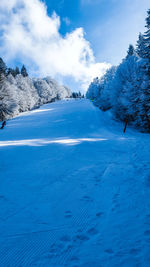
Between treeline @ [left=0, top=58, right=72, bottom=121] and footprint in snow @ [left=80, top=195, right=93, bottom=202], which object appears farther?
treeline @ [left=0, top=58, right=72, bottom=121]

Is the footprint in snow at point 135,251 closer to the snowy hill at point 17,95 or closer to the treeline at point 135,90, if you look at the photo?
the treeline at point 135,90

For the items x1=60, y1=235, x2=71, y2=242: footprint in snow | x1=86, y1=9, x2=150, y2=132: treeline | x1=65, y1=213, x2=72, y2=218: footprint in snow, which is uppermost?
x1=86, y1=9, x2=150, y2=132: treeline

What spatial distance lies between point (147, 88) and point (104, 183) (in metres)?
15.1

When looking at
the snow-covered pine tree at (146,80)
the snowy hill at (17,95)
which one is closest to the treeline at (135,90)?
the snow-covered pine tree at (146,80)

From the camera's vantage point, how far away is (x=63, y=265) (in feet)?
7.20

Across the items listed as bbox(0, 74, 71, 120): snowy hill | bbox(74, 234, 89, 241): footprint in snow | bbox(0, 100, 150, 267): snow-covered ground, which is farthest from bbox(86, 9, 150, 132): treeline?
bbox(0, 74, 71, 120): snowy hill

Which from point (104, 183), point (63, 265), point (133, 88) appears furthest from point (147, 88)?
point (63, 265)

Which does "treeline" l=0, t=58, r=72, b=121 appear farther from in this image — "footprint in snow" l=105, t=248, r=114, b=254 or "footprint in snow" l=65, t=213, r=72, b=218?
"footprint in snow" l=105, t=248, r=114, b=254

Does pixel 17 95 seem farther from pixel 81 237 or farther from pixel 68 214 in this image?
pixel 81 237

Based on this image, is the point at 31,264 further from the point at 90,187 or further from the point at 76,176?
the point at 76,176

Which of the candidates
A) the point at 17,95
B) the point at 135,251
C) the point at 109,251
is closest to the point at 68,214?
the point at 109,251

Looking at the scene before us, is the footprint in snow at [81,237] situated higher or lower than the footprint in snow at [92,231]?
lower

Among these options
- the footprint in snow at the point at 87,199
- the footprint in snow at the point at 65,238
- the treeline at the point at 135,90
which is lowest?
the footprint in snow at the point at 65,238

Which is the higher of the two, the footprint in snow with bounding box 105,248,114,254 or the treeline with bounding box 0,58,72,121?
the treeline with bounding box 0,58,72,121
